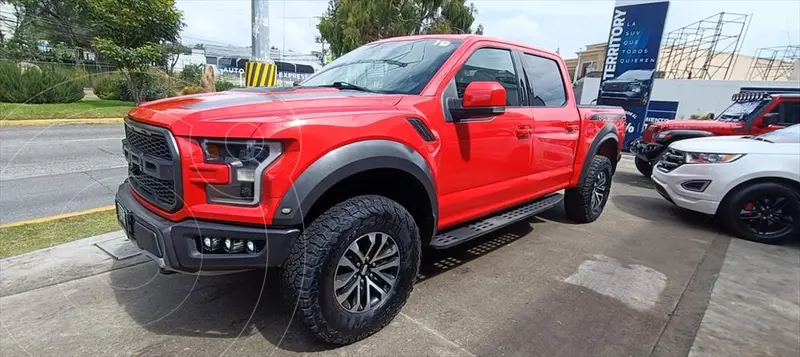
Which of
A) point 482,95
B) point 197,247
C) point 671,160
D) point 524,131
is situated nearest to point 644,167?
point 671,160

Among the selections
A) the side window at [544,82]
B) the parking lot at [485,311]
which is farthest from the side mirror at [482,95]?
the parking lot at [485,311]

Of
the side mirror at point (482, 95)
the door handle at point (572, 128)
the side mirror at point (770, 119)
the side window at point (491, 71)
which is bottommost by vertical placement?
the door handle at point (572, 128)

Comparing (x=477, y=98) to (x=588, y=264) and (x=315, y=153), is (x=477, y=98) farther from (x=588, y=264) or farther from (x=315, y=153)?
(x=588, y=264)

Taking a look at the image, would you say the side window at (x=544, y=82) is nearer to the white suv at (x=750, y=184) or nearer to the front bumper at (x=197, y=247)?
the white suv at (x=750, y=184)

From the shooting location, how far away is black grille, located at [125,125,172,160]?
6.90ft

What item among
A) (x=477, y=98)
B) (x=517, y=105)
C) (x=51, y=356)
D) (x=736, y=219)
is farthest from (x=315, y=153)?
(x=736, y=219)

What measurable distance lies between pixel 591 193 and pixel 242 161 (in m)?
4.09

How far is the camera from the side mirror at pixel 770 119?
7.27 meters

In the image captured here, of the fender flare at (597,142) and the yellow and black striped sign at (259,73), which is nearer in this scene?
the fender flare at (597,142)

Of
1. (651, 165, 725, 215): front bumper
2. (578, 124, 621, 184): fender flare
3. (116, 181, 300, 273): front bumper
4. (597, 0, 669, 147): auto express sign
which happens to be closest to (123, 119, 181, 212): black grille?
(116, 181, 300, 273): front bumper

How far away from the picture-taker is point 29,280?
9.80ft

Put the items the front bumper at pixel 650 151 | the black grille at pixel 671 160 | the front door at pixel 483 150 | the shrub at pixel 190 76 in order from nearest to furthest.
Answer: the front door at pixel 483 150
the black grille at pixel 671 160
the shrub at pixel 190 76
the front bumper at pixel 650 151

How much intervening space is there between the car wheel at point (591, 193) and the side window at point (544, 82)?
1007 mm

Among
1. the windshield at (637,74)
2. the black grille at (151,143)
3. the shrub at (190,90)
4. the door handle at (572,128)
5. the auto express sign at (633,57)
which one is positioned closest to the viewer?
the black grille at (151,143)
